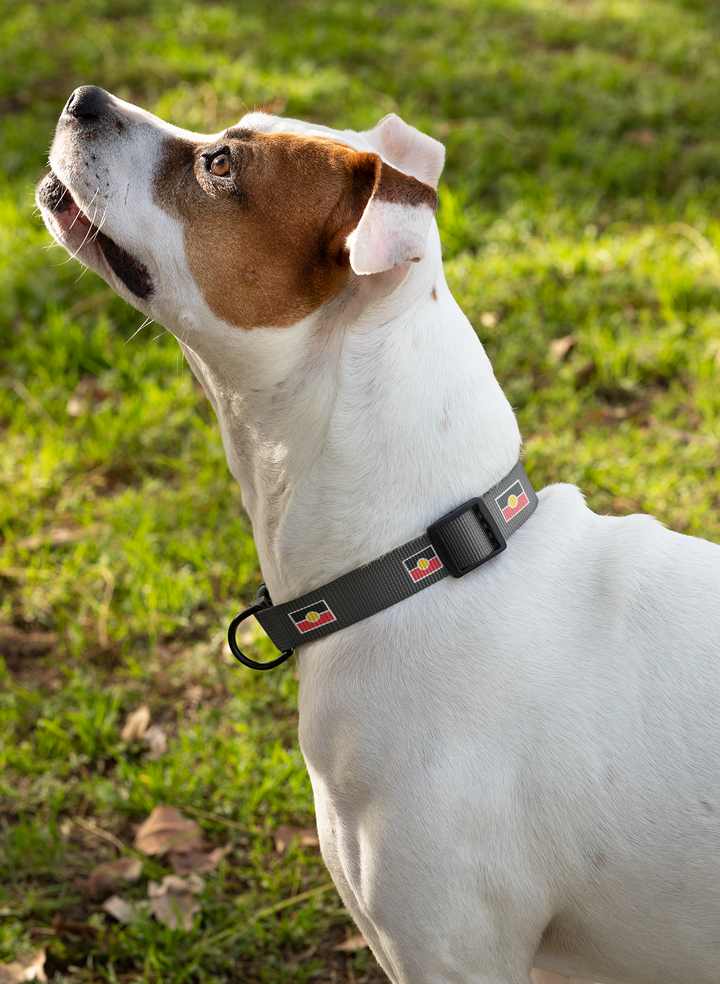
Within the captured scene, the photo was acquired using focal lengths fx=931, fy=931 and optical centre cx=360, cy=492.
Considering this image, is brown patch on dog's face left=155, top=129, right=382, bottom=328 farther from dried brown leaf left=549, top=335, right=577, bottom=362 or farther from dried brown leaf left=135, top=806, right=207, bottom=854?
dried brown leaf left=549, top=335, right=577, bottom=362

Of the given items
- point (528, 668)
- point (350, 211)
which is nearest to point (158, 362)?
point (350, 211)

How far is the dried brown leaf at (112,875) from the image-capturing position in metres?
2.84

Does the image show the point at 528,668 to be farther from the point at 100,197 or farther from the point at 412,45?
the point at 412,45

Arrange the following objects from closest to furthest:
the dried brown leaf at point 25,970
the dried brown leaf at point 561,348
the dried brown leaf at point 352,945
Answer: the dried brown leaf at point 25,970
the dried brown leaf at point 352,945
the dried brown leaf at point 561,348

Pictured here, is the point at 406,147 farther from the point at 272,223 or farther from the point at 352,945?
the point at 352,945

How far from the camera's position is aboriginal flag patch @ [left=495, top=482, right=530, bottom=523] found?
2.06 metres

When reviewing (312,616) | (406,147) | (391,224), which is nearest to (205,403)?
(406,147)

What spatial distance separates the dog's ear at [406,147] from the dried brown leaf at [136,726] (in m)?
2.02

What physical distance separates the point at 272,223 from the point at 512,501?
0.82 meters

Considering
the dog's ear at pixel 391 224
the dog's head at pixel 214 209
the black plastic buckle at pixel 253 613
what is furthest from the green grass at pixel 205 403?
the dog's ear at pixel 391 224

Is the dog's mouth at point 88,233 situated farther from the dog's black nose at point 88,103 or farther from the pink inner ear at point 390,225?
the pink inner ear at point 390,225

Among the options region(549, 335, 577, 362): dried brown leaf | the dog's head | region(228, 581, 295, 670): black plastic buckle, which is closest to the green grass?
region(549, 335, 577, 362): dried brown leaf

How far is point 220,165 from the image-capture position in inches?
84.9

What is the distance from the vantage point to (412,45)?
7.24 m
